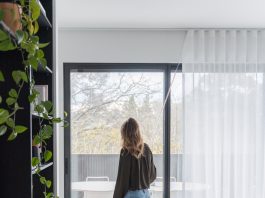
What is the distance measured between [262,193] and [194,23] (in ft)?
6.08

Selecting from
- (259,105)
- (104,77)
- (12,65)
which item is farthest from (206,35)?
(12,65)

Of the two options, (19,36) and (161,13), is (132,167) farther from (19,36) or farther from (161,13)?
(19,36)

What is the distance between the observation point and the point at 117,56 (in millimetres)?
3568

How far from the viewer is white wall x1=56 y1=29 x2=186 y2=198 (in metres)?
3.54

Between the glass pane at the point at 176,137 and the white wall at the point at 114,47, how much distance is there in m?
0.28

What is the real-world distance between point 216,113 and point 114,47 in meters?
1.24

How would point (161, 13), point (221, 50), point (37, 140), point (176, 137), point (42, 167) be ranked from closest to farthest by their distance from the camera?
point (37, 140)
point (42, 167)
point (161, 13)
point (221, 50)
point (176, 137)

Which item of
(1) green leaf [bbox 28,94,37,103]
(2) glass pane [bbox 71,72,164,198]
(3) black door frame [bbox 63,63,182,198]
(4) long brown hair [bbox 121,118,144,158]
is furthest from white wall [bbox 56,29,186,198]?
(1) green leaf [bbox 28,94,37,103]

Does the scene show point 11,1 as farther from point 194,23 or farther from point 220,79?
point 220,79

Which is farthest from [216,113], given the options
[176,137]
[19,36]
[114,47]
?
[19,36]

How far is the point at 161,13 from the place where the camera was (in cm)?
296

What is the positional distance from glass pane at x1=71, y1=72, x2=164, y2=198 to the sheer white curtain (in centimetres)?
34

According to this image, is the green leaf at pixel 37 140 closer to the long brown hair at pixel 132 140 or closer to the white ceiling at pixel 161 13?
the white ceiling at pixel 161 13

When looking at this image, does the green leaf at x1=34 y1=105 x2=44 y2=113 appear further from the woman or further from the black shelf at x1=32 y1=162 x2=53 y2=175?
the woman
